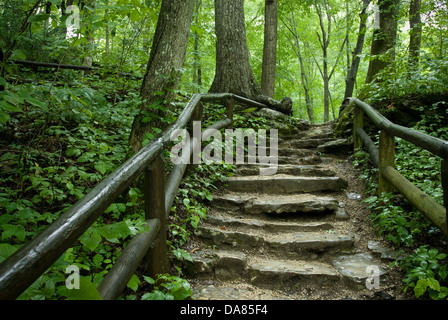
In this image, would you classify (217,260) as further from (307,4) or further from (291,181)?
(307,4)

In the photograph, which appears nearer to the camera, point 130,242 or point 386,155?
point 130,242

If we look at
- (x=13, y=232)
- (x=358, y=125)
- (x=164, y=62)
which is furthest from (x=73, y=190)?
(x=358, y=125)

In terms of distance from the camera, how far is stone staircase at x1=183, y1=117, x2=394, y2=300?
2.71 metres

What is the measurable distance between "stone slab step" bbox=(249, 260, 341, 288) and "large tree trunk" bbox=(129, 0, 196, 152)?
6.10 ft

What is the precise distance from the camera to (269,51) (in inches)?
362

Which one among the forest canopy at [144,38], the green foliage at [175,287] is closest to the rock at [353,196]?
the forest canopy at [144,38]

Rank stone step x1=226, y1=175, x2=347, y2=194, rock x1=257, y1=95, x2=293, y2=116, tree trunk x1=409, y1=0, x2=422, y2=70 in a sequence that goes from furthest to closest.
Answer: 1. rock x1=257, y1=95, x2=293, y2=116
2. tree trunk x1=409, y1=0, x2=422, y2=70
3. stone step x1=226, y1=175, x2=347, y2=194

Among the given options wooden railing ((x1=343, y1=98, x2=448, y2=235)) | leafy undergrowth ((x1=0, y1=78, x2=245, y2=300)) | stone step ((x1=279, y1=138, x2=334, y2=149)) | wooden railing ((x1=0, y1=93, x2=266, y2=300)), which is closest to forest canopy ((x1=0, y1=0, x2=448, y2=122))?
leafy undergrowth ((x1=0, y1=78, x2=245, y2=300))

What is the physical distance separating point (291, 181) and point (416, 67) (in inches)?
137

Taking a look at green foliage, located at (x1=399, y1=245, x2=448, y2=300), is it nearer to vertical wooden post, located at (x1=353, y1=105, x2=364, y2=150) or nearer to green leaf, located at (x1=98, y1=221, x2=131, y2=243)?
green leaf, located at (x1=98, y1=221, x2=131, y2=243)

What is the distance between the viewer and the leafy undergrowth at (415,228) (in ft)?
7.52

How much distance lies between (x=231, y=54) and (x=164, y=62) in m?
4.34

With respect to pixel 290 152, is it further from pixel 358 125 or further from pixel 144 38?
pixel 144 38
